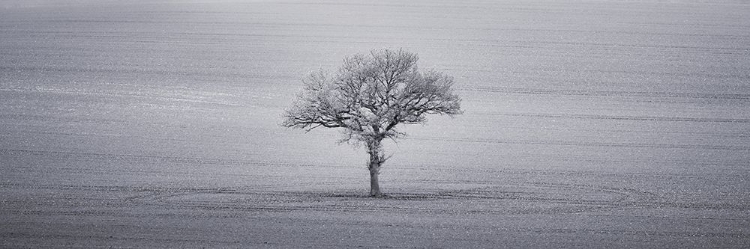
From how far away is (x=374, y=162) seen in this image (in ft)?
96.2

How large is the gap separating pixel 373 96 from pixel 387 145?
14.0 meters

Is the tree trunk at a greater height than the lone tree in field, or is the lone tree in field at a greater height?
the lone tree in field

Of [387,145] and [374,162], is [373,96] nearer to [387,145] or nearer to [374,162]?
[374,162]

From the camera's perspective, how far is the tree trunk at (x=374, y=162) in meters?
28.7

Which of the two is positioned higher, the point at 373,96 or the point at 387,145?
the point at 373,96

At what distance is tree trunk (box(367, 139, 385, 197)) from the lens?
28.7 metres

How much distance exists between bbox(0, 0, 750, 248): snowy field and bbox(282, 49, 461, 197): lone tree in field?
9.79 ft

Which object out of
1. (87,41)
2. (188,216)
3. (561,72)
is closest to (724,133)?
(561,72)

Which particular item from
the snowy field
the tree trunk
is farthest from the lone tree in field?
the snowy field

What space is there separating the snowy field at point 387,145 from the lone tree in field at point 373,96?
2.98m

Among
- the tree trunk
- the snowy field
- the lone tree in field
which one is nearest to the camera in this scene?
the snowy field

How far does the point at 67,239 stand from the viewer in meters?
22.8

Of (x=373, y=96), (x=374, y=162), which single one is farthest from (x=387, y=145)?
(x=373, y=96)

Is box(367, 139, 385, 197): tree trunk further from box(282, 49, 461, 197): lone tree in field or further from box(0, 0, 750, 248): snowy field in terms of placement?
box(0, 0, 750, 248): snowy field
